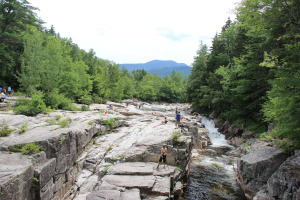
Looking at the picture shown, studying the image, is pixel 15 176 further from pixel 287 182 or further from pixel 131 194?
pixel 287 182

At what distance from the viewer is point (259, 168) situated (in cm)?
1246

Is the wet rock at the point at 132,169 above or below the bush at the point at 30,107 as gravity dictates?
below

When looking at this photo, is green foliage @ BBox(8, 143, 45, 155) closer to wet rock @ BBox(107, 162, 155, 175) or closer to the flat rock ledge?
the flat rock ledge

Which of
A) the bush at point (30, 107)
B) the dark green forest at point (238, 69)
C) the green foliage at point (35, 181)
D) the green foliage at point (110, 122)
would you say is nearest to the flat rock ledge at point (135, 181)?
the green foliage at point (35, 181)

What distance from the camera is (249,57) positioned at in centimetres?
2397

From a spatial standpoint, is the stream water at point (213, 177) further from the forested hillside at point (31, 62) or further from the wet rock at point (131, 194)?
the forested hillside at point (31, 62)

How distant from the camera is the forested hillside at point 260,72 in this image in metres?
11.3

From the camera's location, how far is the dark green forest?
11586 millimetres

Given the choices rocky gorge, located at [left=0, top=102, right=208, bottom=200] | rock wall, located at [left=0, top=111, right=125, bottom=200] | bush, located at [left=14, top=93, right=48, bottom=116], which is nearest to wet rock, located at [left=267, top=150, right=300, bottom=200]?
rocky gorge, located at [left=0, top=102, right=208, bottom=200]

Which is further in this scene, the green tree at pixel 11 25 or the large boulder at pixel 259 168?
the green tree at pixel 11 25

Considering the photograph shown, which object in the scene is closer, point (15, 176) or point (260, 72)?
point (15, 176)

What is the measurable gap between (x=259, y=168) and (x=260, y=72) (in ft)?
44.2

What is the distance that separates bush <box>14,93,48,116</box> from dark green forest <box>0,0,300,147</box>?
17 centimetres

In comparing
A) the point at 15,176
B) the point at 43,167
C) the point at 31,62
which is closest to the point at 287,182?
the point at 43,167
